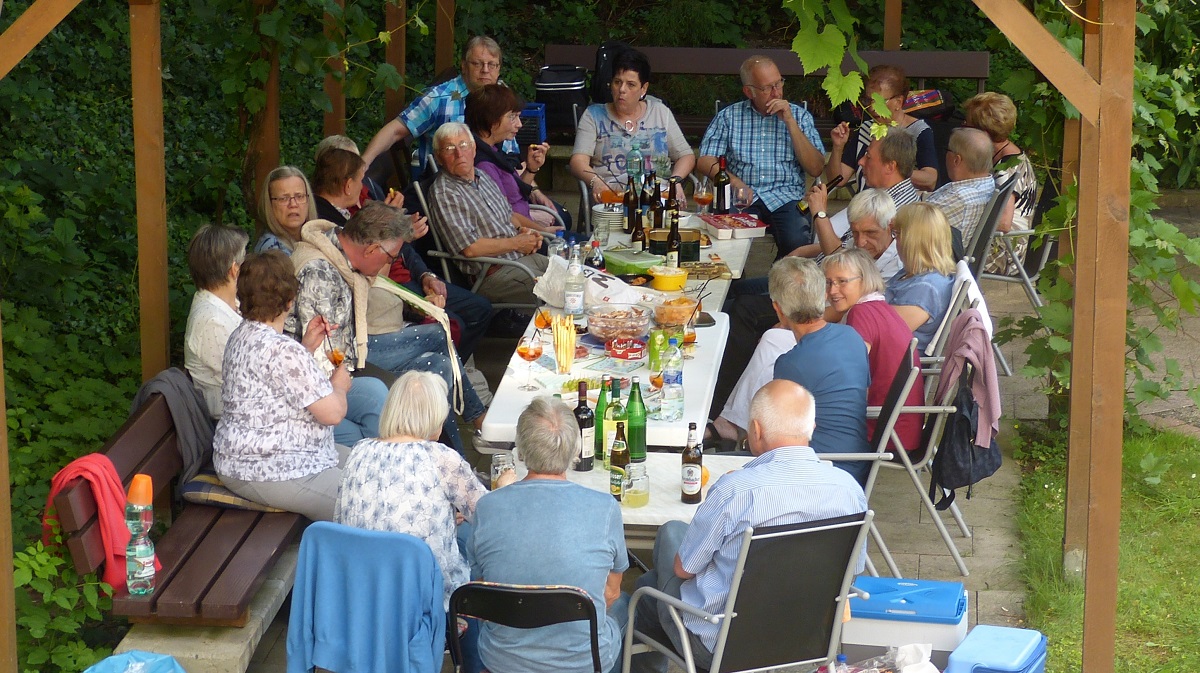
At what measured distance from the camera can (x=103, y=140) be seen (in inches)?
346

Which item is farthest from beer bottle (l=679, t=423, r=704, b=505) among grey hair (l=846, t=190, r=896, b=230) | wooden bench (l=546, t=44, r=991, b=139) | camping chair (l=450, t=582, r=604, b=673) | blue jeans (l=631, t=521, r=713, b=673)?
wooden bench (l=546, t=44, r=991, b=139)

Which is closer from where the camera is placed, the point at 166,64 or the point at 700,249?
the point at 700,249

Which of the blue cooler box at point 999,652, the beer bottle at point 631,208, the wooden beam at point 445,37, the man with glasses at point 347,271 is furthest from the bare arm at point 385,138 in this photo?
the blue cooler box at point 999,652

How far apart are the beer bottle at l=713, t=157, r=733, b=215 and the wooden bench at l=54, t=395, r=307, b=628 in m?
3.31

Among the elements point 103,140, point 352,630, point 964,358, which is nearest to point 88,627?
point 352,630

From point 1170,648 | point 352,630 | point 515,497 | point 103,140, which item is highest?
point 103,140

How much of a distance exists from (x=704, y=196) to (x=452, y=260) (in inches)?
55.8

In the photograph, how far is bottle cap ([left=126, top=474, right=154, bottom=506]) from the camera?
3883mm

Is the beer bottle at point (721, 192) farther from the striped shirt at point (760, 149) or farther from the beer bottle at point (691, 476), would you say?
the beer bottle at point (691, 476)

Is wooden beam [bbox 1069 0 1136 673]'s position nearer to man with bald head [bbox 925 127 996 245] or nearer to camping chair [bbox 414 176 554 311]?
man with bald head [bbox 925 127 996 245]

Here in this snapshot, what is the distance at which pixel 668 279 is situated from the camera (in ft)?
18.0

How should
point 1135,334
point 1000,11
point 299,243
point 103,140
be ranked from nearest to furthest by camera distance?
point 1000,11
point 299,243
point 1135,334
point 103,140

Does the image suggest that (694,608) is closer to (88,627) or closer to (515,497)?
(515,497)

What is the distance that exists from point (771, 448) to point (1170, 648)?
1.78 meters
